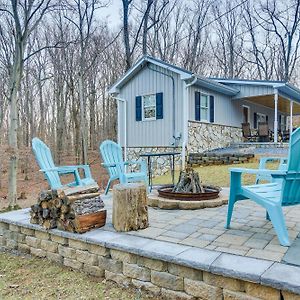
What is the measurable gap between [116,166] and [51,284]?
214 centimetres

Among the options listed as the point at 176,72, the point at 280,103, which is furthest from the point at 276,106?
the point at 280,103

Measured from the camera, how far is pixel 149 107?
37.0 feet

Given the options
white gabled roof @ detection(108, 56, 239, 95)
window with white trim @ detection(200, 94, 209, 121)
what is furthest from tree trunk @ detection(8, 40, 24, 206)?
window with white trim @ detection(200, 94, 209, 121)

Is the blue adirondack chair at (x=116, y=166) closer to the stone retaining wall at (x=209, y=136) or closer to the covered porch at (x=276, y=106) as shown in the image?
the stone retaining wall at (x=209, y=136)

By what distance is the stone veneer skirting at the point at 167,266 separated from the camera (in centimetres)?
192

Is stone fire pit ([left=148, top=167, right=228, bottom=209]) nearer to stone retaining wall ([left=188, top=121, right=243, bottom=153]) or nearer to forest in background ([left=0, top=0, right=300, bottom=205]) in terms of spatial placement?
stone retaining wall ([left=188, top=121, right=243, bottom=153])

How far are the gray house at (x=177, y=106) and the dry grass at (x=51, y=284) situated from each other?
7.29 meters

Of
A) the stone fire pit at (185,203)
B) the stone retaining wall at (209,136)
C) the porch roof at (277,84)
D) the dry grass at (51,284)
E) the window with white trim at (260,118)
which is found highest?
the porch roof at (277,84)

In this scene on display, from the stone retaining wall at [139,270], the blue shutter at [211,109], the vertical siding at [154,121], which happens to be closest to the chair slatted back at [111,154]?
the stone retaining wall at [139,270]

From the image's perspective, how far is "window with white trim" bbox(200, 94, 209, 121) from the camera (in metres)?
11.0

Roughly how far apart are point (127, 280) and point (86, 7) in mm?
12026

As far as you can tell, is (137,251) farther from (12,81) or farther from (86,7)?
(86,7)

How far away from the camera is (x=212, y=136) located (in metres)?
11.6

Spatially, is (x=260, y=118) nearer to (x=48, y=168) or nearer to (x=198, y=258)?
(x=48, y=168)
